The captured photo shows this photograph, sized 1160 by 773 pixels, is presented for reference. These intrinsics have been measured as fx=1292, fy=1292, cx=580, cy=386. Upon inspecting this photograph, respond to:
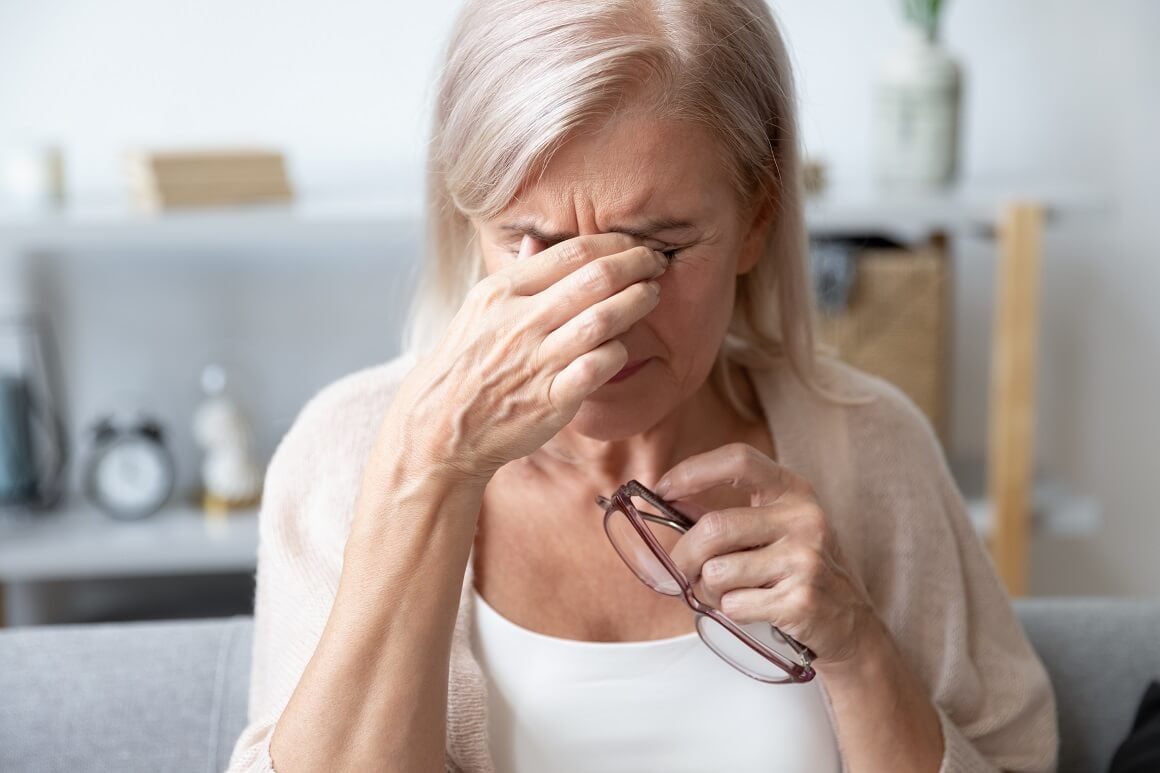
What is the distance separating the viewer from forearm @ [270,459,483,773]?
41.2 inches

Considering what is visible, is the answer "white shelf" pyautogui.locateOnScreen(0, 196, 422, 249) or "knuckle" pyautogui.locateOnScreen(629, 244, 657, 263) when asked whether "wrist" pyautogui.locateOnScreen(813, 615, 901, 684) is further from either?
"white shelf" pyautogui.locateOnScreen(0, 196, 422, 249)

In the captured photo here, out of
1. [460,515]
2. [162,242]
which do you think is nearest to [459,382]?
[460,515]

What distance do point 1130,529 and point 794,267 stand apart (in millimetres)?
1835

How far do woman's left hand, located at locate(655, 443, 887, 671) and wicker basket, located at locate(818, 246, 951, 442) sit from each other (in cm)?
124

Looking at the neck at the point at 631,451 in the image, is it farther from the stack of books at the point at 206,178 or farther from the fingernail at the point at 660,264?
the stack of books at the point at 206,178

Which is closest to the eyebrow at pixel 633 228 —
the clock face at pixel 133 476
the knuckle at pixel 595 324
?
the knuckle at pixel 595 324

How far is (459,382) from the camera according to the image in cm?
101

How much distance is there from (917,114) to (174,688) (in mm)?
1635

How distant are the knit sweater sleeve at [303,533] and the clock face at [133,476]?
118cm

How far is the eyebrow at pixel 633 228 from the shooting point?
41.1 inches

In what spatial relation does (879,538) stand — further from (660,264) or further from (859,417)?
(660,264)

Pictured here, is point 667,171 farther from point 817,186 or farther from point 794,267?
point 817,186

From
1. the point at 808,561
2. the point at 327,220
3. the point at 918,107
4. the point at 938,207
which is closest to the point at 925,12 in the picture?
the point at 918,107

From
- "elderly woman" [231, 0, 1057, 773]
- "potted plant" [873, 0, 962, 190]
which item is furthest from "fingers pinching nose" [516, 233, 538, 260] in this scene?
"potted plant" [873, 0, 962, 190]
